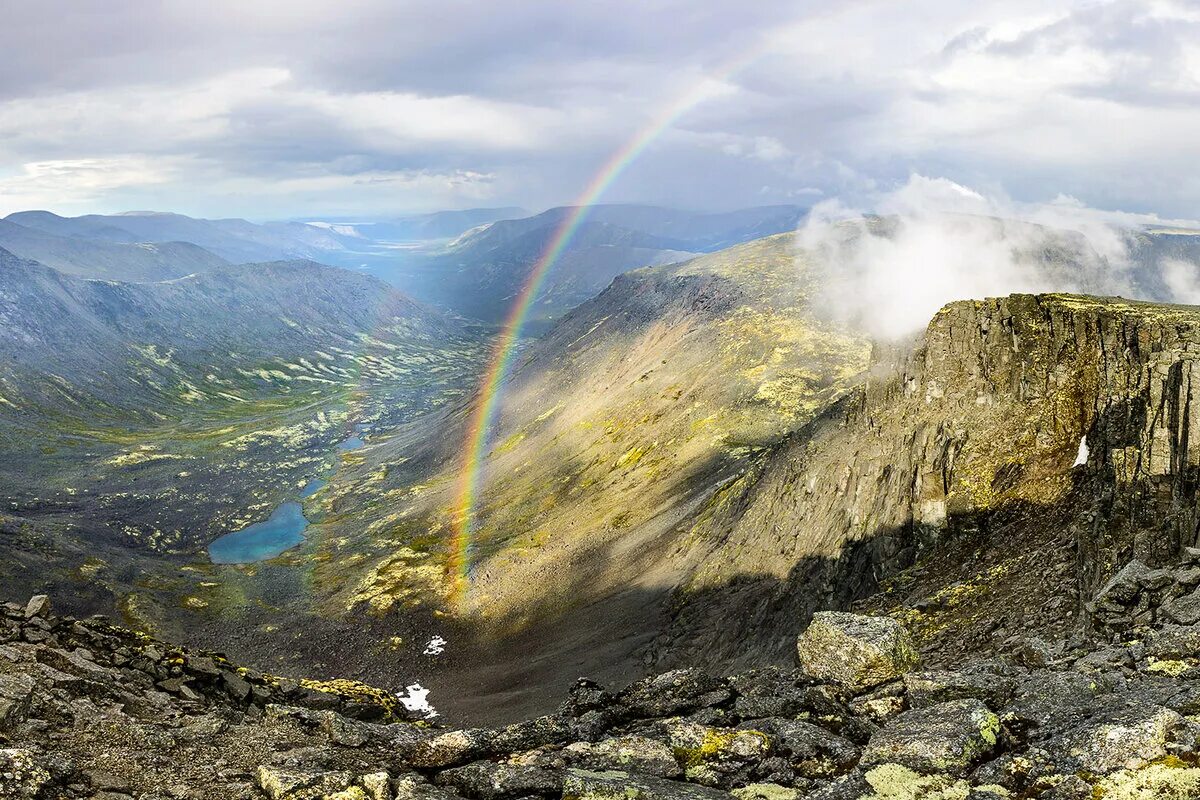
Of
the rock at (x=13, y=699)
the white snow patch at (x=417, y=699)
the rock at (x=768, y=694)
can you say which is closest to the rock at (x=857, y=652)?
the rock at (x=768, y=694)

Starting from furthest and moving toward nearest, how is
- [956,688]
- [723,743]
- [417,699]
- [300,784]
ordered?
[417,699] < [956,688] < [723,743] < [300,784]

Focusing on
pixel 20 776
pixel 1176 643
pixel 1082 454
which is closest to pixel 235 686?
pixel 20 776

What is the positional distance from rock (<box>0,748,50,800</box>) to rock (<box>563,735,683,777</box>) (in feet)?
38.5

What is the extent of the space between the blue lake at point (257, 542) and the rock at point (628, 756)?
6652 inches

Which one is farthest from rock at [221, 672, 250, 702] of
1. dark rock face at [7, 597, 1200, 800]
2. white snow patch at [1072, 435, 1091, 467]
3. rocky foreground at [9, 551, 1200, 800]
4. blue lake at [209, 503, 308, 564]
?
blue lake at [209, 503, 308, 564]

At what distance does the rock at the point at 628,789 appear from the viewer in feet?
50.9

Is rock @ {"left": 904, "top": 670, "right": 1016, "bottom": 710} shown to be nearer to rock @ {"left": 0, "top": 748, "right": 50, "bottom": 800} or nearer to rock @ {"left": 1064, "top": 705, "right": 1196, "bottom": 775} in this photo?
rock @ {"left": 1064, "top": 705, "right": 1196, "bottom": 775}

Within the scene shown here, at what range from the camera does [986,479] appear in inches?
2195

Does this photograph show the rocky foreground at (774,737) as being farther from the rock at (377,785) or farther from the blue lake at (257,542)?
the blue lake at (257,542)

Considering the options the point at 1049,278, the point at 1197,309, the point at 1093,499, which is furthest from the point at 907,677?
the point at 1049,278

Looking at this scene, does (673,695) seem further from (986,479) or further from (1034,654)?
(986,479)

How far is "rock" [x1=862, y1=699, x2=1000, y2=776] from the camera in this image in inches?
612

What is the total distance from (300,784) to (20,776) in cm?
609

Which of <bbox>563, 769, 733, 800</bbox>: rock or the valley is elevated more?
<bbox>563, 769, 733, 800</bbox>: rock
